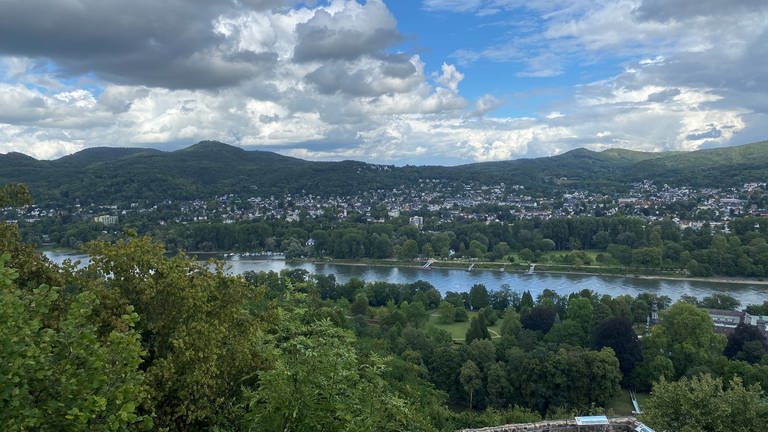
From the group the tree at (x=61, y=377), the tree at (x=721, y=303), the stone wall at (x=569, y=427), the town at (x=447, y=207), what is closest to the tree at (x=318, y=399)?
the tree at (x=61, y=377)

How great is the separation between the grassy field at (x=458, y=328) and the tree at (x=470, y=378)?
Answer: 18.2 feet

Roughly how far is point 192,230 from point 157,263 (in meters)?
44.3

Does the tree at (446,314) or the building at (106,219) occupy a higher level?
the building at (106,219)

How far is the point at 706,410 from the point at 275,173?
88677 millimetres

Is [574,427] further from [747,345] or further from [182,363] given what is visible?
[747,345]

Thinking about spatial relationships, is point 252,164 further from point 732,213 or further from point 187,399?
point 187,399

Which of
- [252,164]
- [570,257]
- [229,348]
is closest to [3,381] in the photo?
[229,348]

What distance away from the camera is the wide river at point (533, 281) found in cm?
2766

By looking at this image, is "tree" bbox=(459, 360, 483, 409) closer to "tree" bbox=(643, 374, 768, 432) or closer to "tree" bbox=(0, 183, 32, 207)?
"tree" bbox=(643, 374, 768, 432)

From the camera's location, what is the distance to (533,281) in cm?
3153

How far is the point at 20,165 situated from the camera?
73.1m

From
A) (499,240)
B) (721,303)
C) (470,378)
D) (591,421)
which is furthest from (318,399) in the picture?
(499,240)

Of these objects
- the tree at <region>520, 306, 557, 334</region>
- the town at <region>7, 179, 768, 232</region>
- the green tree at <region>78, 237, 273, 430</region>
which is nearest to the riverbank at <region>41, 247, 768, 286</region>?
the town at <region>7, 179, 768, 232</region>

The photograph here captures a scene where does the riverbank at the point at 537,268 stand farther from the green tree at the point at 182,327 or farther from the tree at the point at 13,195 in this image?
the green tree at the point at 182,327
